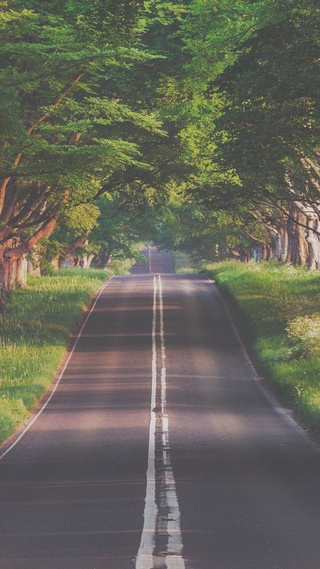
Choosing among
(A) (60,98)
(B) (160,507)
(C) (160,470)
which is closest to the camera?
(B) (160,507)

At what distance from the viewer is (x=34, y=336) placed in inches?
1587

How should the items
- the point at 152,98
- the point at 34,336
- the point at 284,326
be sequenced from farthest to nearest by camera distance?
the point at 152,98
the point at 34,336
the point at 284,326

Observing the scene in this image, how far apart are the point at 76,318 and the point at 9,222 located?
536cm

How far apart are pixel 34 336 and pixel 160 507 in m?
27.2

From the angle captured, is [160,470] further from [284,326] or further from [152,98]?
[152,98]

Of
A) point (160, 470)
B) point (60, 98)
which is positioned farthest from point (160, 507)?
point (60, 98)

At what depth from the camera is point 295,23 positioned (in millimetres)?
25719

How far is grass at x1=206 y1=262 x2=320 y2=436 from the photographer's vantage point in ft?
88.4

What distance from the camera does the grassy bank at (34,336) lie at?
27578 millimetres

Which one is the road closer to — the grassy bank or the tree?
the grassy bank

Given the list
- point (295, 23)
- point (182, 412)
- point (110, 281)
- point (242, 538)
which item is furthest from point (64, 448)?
point (110, 281)

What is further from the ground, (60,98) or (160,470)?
(60,98)

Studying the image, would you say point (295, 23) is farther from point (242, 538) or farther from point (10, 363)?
point (242, 538)

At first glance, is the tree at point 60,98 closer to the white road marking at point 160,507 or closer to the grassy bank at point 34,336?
the grassy bank at point 34,336
